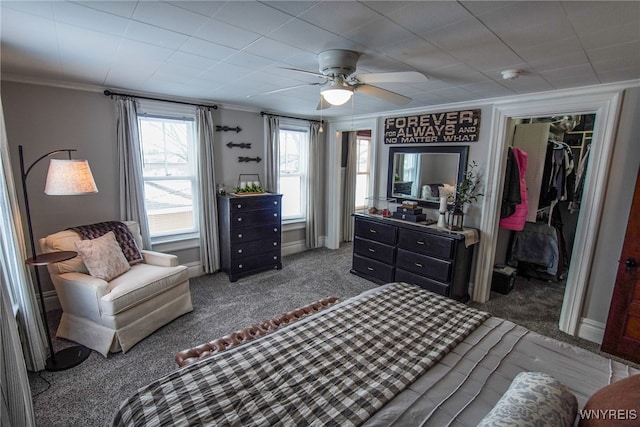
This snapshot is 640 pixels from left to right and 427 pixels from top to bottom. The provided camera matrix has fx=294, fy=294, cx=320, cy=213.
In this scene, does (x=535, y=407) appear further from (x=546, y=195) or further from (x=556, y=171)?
(x=556, y=171)

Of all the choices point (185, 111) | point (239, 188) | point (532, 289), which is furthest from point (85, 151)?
point (532, 289)

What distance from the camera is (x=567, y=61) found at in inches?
76.9

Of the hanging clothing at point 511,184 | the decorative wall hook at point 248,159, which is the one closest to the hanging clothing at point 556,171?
the hanging clothing at point 511,184

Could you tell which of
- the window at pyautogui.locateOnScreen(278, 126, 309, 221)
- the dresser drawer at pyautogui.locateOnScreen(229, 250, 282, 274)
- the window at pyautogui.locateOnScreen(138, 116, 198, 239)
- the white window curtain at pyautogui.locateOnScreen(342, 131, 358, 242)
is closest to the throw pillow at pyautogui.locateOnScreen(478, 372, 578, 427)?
the dresser drawer at pyautogui.locateOnScreen(229, 250, 282, 274)

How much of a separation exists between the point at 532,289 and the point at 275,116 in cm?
428

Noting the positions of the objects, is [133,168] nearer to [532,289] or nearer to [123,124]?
[123,124]

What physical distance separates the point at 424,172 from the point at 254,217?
7.74 ft

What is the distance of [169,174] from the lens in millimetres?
3760

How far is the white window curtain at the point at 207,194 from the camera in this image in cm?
378

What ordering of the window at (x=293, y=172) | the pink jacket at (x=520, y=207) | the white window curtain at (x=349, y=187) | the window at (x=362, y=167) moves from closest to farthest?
the pink jacket at (x=520, y=207) → the window at (x=293, y=172) → the white window curtain at (x=349, y=187) → the window at (x=362, y=167)

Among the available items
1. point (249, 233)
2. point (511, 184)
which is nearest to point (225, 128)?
point (249, 233)

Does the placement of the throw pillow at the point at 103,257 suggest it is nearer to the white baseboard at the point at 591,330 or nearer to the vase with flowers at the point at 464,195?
the vase with flowers at the point at 464,195

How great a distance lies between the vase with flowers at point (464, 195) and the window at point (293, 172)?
2523 mm

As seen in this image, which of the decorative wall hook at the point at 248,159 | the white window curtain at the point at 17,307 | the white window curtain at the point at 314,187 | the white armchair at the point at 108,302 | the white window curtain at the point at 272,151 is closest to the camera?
the white window curtain at the point at 17,307
